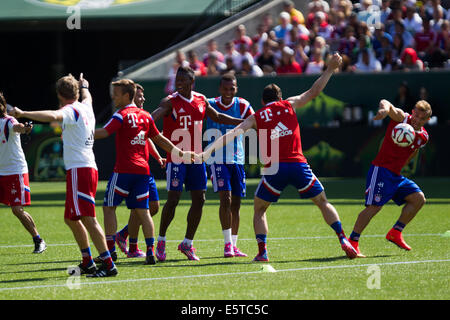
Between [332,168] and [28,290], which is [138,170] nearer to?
[28,290]

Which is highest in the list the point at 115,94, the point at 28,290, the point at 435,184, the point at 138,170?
the point at 115,94

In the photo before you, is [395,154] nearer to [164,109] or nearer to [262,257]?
[262,257]

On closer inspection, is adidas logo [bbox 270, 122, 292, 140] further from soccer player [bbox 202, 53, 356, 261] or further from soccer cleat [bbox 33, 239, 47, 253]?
soccer cleat [bbox 33, 239, 47, 253]

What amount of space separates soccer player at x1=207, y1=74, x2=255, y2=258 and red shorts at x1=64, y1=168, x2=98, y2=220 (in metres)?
2.20

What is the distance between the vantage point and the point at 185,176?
9961 millimetres

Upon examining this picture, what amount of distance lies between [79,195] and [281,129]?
8.48ft

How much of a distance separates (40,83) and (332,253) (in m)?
23.9

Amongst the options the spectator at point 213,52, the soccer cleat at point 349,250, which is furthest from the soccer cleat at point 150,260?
the spectator at point 213,52

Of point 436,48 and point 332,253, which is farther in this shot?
point 436,48

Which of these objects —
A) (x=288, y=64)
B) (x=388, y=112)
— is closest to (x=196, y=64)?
(x=288, y=64)

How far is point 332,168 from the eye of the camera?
22.0 metres

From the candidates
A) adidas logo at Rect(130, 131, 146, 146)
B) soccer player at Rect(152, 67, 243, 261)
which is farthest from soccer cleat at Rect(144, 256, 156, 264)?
adidas logo at Rect(130, 131, 146, 146)

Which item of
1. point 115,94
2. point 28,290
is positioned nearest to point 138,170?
point 115,94

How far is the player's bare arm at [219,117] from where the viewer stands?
1025 centimetres
